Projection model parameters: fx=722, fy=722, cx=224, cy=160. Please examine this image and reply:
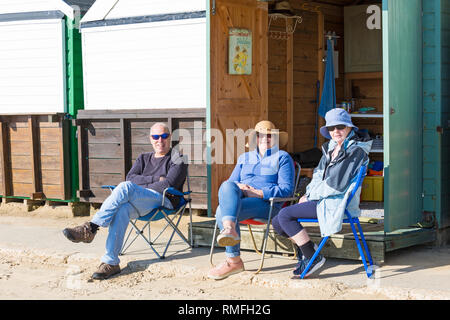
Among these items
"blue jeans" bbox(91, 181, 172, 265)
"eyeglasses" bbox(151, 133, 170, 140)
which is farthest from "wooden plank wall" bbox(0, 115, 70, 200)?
"blue jeans" bbox(91, 181, 172, 265)

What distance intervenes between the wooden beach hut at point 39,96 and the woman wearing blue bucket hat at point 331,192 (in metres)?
4.34

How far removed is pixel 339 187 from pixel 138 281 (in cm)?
171

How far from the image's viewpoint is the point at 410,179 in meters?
6.11

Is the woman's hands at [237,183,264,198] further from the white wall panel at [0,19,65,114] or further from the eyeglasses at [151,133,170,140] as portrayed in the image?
the white wall panel at [0,19,65,114]

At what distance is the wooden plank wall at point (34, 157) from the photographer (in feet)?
29.4

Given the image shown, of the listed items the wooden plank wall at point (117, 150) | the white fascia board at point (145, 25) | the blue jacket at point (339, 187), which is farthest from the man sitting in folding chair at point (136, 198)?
the white fascia board at point (145, 25)

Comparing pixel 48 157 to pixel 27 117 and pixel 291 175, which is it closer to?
pixel 27 117

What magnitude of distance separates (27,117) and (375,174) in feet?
14.5

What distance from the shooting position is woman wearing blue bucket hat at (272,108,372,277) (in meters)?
5.24

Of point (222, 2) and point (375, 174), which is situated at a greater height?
point (222, 2)

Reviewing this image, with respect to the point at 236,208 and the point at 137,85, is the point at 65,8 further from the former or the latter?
the point at 236,208
